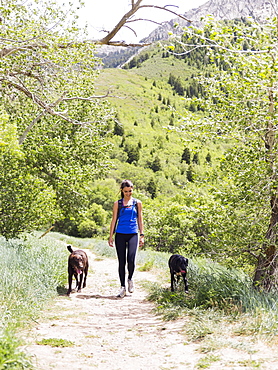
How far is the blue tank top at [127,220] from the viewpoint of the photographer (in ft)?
22.4

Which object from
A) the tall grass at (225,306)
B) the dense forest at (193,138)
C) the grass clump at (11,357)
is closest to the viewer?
the grass clump at (11,357)

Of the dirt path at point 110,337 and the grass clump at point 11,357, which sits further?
the dirt path at point 110,337

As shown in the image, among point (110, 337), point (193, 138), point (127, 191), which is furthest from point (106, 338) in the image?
point (193, 138)

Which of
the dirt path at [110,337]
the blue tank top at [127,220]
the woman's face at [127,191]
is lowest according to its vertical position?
the dirt path at [110,337]

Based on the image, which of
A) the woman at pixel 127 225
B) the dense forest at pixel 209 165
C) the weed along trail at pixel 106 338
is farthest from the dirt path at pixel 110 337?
the woman at pixel 127 225

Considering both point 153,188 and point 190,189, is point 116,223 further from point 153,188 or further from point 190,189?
point 153,188

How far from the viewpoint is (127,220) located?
6.84m

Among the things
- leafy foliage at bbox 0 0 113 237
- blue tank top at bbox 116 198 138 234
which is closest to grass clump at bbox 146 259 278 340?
blue tank top at bbox 116 198 138 234

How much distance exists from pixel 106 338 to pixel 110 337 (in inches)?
3.1

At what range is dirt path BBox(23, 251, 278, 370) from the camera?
3.62m

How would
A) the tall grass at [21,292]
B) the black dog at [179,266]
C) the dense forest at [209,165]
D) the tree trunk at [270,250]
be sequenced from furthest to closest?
the black dog at [179,266] < the tree trunk at [270,250] < the dense forest at [209,165] < the tall grass at [21,292]

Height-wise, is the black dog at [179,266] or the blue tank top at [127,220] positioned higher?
the blue tank top at [127,220]

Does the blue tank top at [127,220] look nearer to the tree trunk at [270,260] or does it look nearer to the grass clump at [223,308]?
the grass clump at [223,308]

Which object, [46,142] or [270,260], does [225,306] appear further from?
[46,142]
